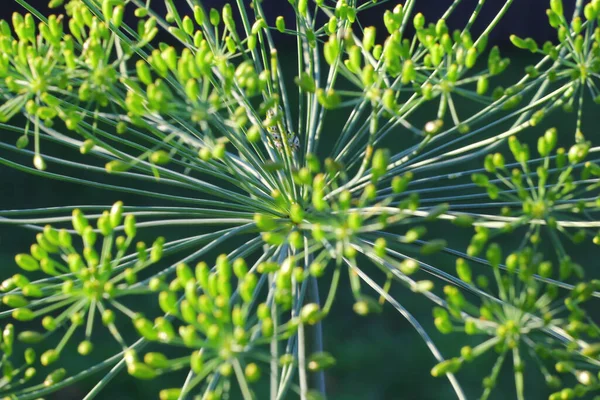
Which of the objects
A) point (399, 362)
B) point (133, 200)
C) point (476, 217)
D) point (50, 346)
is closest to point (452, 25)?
point (133, 200)

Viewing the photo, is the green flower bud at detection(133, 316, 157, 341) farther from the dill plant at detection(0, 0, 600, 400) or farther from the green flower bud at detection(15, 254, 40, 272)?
the green flower bud at detection(15, 254, 40, 272)

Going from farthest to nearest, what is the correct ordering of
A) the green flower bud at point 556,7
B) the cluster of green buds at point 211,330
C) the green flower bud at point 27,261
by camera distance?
the green flower bud at point 556,7 < the green flower bud at point 27,261 < the cluster of green buds at point 211,330

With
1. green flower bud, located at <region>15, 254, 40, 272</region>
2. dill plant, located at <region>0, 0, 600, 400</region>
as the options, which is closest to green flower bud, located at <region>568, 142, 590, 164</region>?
dill plant, located at <region>0, 0, 600, 400</region>

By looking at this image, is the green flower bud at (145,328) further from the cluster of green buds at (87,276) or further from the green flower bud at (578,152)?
the green flower bud at (578,152)

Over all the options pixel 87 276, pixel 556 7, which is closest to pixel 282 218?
pixel 87 276

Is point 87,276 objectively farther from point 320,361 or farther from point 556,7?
point 556,7

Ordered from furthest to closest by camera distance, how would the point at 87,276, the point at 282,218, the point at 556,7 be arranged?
1. the point at 282,218
2. the point at 556,7
3. the point at 87,276

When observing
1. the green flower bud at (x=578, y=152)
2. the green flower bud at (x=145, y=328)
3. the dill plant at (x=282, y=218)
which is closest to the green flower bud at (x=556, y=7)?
the dill plant at (x=282, y=218)

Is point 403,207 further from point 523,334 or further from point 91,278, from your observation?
point 91,278

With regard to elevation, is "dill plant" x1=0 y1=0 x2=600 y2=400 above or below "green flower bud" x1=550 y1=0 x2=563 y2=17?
below

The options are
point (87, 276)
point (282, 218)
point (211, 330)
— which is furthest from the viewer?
point (282, 218)

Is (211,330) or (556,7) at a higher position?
(556,7)
